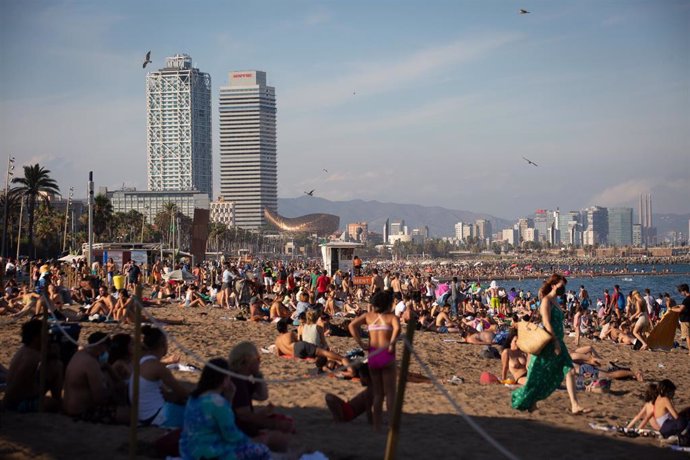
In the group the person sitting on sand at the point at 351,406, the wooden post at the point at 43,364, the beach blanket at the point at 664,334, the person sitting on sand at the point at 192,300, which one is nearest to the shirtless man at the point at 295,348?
the person sitting on sand at the point at 351,406

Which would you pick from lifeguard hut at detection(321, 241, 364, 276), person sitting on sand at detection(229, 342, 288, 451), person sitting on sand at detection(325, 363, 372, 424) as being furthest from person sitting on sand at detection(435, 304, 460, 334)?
lifeguard hut at detection(321, 241, 364, 276)

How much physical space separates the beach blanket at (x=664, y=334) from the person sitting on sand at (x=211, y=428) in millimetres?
13491

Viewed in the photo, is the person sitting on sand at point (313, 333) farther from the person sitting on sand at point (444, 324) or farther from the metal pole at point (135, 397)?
the person sitting on sand at point (444, 324)

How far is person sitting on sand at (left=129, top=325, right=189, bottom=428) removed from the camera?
22.0 feet

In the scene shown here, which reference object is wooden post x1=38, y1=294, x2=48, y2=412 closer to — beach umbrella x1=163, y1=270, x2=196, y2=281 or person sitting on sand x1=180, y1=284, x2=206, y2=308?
person sitting on sand x1=180, y1=284, x2=206, y2=308

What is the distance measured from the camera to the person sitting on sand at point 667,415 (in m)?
7.48

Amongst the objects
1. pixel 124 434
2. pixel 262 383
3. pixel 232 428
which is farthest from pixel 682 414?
pixel 124 434

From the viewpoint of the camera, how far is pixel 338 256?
32.9 m

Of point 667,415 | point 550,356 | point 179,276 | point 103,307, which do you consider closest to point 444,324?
point 103,307

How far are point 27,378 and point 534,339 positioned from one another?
520 cm

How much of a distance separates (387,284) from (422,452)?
18.6 meters

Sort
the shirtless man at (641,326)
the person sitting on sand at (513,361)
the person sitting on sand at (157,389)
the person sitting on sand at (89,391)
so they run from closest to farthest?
the person sitting on sand at (157,389)
the person sitting on sand at (89,391)
the person sitting on sand at (513,361)
the shirtless man at (641,326)

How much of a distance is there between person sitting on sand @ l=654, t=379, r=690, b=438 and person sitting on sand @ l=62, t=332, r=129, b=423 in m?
5.24

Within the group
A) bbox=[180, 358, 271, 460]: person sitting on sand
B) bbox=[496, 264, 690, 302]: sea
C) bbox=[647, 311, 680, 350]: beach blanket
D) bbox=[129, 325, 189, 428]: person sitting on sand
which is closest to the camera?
bbox=[180, 358, 271, 460]: person sitting on sand
